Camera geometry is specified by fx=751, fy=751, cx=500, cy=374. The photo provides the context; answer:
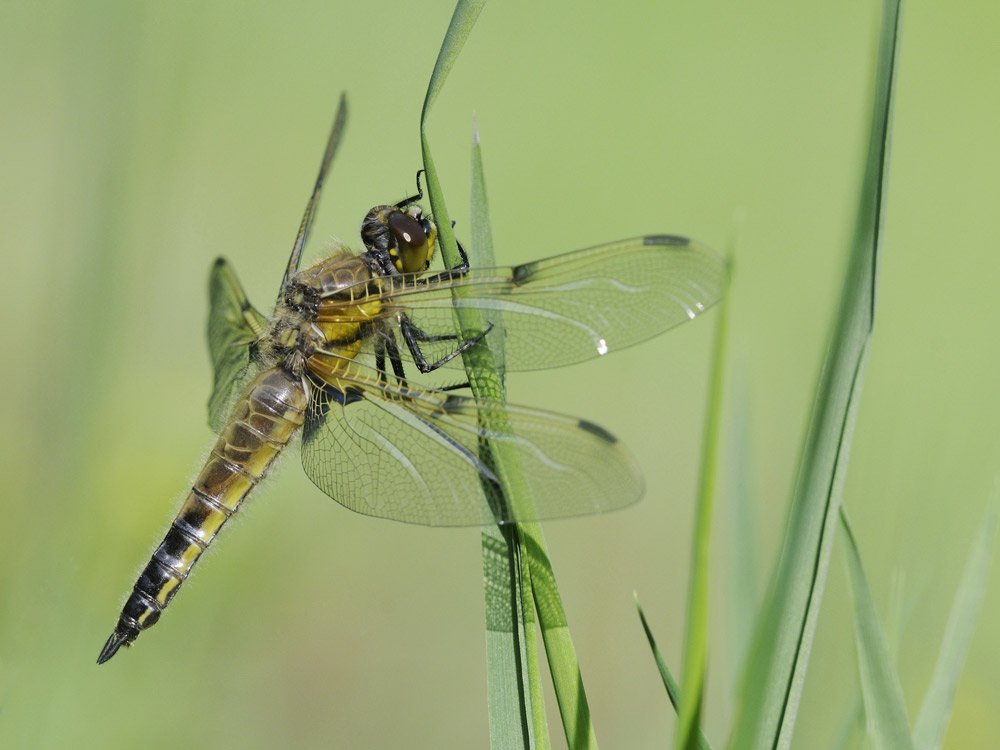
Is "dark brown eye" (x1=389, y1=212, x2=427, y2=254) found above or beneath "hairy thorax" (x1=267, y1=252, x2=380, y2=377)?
above

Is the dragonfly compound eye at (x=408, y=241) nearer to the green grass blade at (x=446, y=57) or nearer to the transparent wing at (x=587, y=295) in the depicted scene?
the transparent wing at (x=587, y=295)

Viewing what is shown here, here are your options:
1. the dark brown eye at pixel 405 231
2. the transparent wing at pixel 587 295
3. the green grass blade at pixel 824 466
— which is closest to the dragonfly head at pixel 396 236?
the dark brown eye at pixel 405 231

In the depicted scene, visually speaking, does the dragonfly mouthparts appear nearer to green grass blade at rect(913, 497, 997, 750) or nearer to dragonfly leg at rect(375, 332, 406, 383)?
dragonfly leg at rect(375, 332, 406, 383)

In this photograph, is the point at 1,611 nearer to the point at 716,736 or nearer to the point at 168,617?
the point at 168,617

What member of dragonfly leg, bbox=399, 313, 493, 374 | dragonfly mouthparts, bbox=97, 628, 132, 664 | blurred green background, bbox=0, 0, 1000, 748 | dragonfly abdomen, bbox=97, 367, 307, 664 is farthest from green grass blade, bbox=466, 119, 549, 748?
dragonfly mouthparts, bbox=97, 628, 132, 664

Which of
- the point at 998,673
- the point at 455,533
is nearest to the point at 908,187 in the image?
the point at 998,673

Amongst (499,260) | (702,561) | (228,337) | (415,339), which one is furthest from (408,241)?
(499,260)
